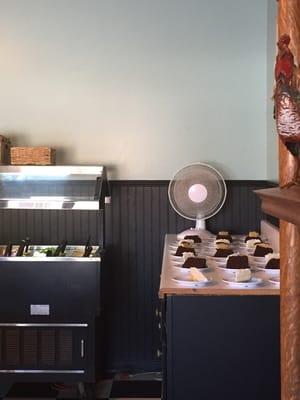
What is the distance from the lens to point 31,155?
152 inches

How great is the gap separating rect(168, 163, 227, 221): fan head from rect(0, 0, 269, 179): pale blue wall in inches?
18.5

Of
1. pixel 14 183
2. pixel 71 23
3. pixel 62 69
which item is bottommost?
pixel 14 183

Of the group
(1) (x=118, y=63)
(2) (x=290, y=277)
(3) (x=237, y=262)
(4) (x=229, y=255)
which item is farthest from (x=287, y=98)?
(1) (x=118, y=63)

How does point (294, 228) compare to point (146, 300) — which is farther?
point (146, 300)

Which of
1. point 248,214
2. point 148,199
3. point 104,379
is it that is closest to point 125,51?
point 148,199

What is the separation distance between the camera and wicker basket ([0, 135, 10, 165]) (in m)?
3.90

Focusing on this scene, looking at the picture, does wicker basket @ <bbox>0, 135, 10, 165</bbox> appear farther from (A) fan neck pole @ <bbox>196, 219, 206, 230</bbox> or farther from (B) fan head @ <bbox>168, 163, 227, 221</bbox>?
(A) fan neck pole @ <bbox>196, 219, 206, 230</bbox>

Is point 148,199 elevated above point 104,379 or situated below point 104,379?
above

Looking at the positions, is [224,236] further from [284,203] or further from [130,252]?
[284,203]

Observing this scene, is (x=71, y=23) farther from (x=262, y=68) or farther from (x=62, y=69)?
(x=262, y=68)

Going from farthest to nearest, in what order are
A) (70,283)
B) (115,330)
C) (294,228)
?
1. (115,330)
2. (70,283)
3. (294,228)

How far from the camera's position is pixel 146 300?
4.21 m

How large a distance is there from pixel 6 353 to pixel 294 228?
2538mm

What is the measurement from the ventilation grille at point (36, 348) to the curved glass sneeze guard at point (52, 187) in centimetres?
87
